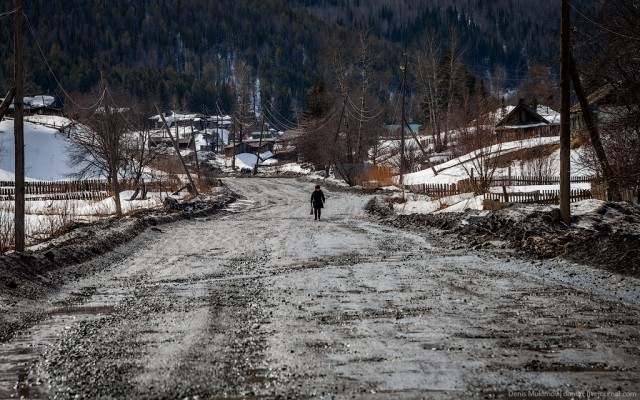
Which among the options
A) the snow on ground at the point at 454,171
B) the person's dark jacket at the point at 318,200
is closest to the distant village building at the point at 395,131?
the snow on ground at the point at 454,171

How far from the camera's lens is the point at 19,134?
1534 cm

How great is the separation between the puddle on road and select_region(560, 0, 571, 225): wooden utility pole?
1190 centimetres

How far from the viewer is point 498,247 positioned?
17.3m

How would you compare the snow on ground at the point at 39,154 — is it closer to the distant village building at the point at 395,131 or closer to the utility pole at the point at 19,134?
the distant village building at the point at 395,131

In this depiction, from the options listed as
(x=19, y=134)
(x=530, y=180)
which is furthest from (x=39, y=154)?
(x=19, y=134)

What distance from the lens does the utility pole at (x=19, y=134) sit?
48.2 ft

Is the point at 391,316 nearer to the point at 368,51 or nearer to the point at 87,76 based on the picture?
the point at 368,51

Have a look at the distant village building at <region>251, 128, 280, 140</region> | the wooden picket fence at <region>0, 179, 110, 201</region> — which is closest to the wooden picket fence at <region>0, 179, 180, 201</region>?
the wooden picket fence at <region>0, 179, 110, 201</region>

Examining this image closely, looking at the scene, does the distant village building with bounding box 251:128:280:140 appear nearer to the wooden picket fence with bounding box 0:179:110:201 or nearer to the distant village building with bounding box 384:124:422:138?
the distant village building with bounding box 384:124:422:138

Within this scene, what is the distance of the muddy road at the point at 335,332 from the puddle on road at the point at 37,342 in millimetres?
25

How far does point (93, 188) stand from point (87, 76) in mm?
141056

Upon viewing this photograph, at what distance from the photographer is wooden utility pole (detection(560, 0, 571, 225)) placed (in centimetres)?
1747

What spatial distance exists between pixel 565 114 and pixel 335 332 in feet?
40.6

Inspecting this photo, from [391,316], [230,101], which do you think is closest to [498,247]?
[391,316]
